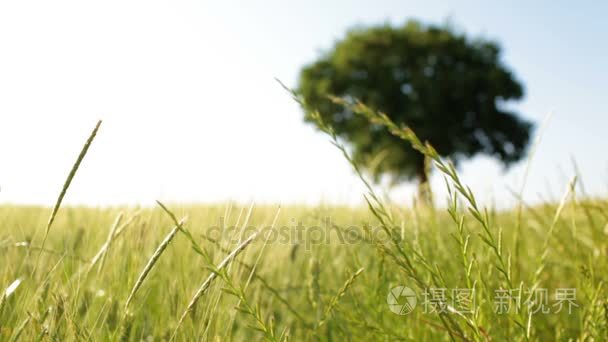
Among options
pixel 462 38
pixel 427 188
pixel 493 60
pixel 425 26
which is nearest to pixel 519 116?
pixel 493 60

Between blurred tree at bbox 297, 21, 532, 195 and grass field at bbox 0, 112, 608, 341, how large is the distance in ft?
60.5

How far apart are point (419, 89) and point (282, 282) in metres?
19.0

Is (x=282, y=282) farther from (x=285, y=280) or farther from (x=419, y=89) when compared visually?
(x=419, y=89)

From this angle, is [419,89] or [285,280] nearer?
[285,280]

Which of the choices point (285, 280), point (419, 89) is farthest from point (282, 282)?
point (419, 89)

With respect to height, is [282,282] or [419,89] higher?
[419,89]

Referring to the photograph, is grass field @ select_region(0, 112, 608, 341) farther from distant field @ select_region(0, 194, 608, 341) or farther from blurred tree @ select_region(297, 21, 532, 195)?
blurred tree @ select_region(297, 21, 532, 195)

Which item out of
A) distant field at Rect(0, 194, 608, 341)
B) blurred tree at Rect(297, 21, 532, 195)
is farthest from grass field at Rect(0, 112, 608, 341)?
blurred tree at Rect(297, 21, 532, 195)

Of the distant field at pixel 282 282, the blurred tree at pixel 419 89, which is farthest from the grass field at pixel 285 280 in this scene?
the blurred tree at pixel 419 89

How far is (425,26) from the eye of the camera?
2231 cm

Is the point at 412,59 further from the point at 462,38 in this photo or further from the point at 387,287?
the point at 387,287

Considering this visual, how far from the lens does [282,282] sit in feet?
7.80

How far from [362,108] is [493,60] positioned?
2324cm

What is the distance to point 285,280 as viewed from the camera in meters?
2.45
